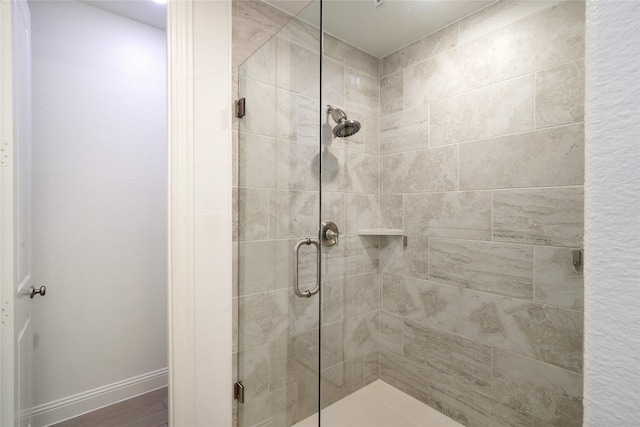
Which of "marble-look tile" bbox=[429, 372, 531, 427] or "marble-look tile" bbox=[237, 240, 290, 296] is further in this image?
"marble-look tile" bbox=[429, 372, 531, 427]

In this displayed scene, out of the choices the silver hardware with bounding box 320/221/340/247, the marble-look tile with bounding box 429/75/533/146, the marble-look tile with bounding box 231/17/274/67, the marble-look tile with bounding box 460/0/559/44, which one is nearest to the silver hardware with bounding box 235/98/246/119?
the marble-look tile with bounding box 231/17/274/67

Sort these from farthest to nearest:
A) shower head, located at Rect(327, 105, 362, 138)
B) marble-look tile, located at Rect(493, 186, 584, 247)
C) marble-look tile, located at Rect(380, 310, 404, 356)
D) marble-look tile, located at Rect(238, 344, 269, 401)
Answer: marble-look tile, located at Rect(380, 310, 404, 356) < shower head, located at Rect(327, 105, 362, 138) < marble-look tile, located at Rect(238, 344, 269, 401) < marble-look tile, located at Rect(493, 186, 584, 247)

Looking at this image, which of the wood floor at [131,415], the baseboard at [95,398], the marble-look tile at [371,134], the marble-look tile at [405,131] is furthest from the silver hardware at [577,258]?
the baseboard at [95,398]

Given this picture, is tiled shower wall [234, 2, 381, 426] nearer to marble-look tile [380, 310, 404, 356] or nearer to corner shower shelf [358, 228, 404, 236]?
corner shower shelf [358, 228, 404, 236]

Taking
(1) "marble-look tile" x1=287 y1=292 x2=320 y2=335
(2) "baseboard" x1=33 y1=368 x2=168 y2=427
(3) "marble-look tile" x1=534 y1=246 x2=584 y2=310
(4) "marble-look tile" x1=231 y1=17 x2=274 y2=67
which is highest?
(4) "marble-look tile" x1=231 y1=17 x2=274 y2=67

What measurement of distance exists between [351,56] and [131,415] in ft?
7.71

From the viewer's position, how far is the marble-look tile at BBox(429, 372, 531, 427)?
3.92 ft

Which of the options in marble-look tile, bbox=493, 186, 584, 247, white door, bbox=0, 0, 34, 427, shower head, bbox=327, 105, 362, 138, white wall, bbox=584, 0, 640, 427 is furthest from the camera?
shower head, bbox=327, 105, 362, 138

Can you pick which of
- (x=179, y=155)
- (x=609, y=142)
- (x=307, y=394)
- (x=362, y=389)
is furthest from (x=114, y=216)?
(x=609, y=142)

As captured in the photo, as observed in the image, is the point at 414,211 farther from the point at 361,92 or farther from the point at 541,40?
the point at 541,40

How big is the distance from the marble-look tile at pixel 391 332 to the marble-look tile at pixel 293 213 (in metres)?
0.88

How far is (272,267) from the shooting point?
114 cm

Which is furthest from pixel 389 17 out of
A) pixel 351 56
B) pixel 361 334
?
pixel 361 334

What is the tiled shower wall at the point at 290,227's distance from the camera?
3.30 feet
